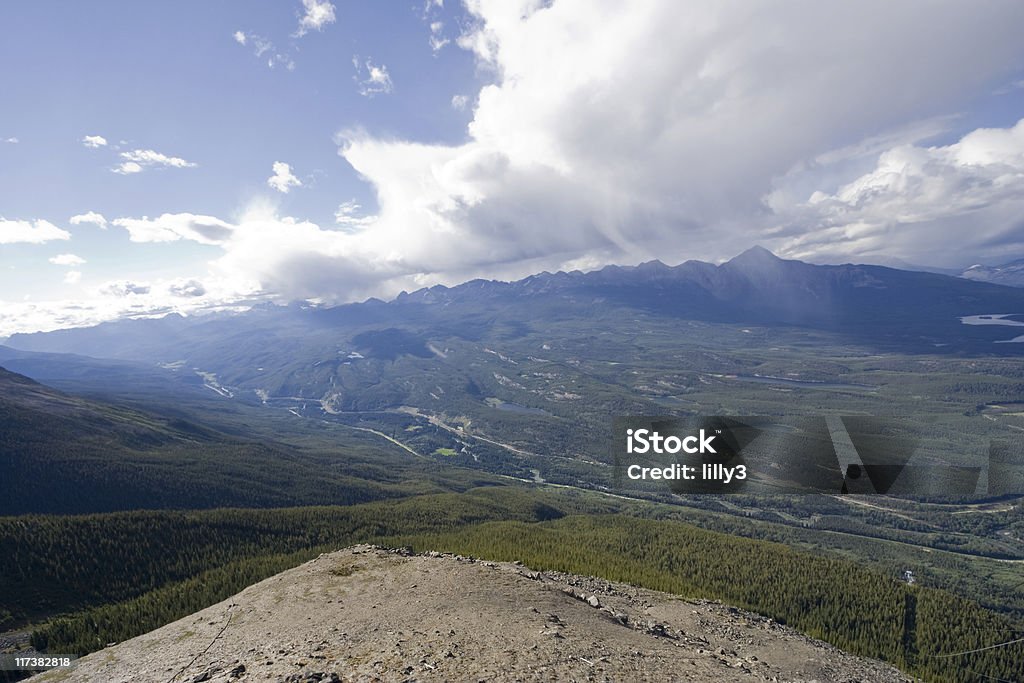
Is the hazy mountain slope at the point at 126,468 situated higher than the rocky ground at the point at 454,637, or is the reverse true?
the rocky ground at the point at 454,637

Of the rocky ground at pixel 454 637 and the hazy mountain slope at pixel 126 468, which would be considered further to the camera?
the hazy mountain slope at pixel 126 468

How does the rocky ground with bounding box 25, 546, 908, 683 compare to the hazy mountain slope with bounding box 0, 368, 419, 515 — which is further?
the hazy mountain slope with bounding box 0, 368, 419, 515

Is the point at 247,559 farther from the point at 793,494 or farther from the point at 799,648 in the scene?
the point at 793,494

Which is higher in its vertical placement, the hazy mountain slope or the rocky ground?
the rocky ground

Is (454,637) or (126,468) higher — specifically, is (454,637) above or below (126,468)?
above

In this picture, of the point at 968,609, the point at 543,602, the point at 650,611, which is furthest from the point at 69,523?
the point at 968,609

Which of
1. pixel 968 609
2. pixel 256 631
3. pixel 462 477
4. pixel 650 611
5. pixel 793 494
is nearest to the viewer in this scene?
pixel 256 631

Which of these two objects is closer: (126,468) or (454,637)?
(454,637)

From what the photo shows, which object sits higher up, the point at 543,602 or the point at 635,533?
the point at 543,602
